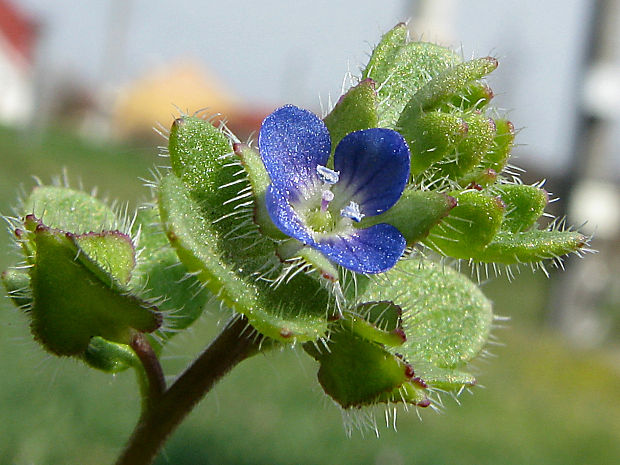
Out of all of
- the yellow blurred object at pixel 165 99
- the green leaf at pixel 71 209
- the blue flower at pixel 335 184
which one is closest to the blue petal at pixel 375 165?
the blue flower at pixel 335 184

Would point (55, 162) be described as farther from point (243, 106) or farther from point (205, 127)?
point (243, 106)

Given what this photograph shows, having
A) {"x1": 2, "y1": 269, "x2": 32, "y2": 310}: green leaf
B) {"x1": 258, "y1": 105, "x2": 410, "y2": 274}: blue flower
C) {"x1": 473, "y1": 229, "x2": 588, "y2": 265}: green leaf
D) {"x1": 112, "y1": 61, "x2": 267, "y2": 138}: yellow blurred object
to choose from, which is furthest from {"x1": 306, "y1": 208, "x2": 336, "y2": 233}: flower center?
{"x1": 112, "y1": 61, "x2": 267, "y2": 138}: yellow blurred object

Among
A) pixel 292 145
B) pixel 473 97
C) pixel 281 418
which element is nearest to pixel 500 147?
pixel 473 97

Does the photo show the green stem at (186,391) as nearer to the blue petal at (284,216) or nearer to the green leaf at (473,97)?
the blue petal at (284,216)

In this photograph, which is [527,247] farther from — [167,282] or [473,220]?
[167,282]

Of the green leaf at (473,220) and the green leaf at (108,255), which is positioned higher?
the green leaf at (473,220)

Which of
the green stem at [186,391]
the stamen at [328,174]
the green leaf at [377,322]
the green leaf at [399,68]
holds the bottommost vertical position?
the green stem at [186,391]

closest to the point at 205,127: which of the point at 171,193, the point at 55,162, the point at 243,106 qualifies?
the point at 171,193
